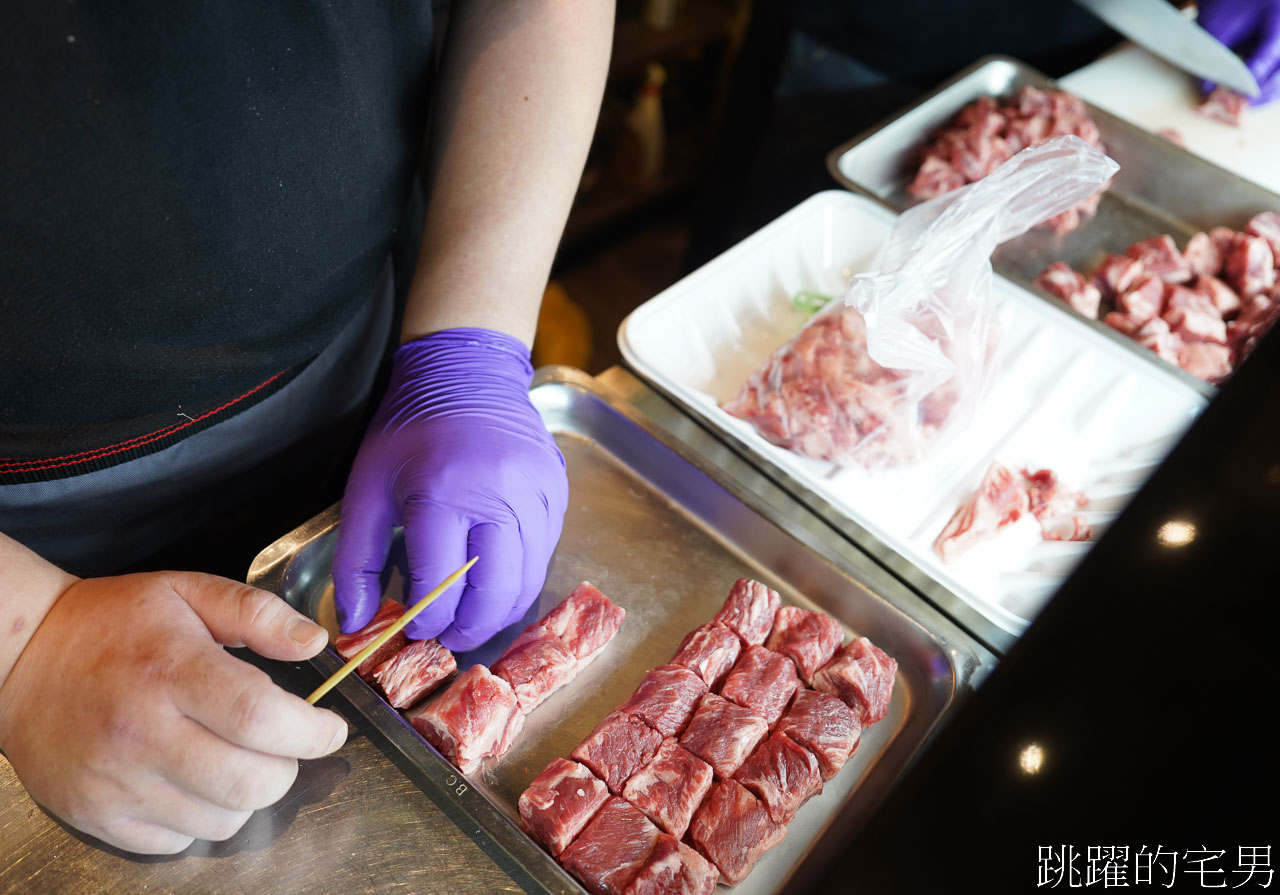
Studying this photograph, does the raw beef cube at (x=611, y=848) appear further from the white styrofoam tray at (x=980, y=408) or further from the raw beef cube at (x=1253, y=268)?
the raw beef cube at (x=1253, y=268)

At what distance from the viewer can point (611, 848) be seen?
1.23 meters

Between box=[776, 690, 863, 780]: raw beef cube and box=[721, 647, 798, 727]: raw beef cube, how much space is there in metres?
0.03

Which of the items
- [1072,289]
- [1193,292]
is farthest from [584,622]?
[1193,292]

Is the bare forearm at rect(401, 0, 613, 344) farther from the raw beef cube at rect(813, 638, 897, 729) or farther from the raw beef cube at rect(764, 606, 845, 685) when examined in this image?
the raw beef cube at rect(813, 638, 897, 729)

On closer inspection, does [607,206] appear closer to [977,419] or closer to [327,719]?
[977,419]

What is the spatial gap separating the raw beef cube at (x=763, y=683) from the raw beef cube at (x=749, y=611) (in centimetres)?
3

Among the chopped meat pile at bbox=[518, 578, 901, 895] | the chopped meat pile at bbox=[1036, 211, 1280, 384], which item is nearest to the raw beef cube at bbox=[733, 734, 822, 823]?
the chopped meat pile at bbox=[518, 578, 901, 895]

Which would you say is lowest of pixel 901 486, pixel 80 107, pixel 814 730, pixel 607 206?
pixel 607 206

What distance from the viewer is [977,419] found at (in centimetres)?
187

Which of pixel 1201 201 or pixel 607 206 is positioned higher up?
pixel 1201 201

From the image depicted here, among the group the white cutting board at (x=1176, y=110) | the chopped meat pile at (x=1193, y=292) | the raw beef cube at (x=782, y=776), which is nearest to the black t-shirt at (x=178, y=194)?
the raw beef cube at (x=782, y=776)

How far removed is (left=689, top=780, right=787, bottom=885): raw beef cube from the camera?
1223mm

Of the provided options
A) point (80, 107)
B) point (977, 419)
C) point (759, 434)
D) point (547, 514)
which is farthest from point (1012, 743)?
point (977, 419)

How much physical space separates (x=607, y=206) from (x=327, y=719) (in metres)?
3.55
